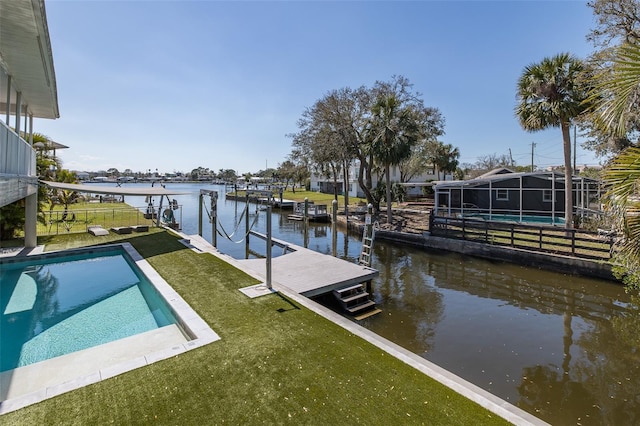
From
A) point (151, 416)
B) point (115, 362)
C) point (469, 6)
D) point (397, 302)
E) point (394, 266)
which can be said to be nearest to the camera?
point (151, 416)

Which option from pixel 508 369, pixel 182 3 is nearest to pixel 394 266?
pixel 508 369

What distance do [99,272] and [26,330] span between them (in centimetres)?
352

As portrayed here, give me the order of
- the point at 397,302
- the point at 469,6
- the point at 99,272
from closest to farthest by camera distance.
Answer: the point at 397,302
the point at 99,272
the point at 469,6

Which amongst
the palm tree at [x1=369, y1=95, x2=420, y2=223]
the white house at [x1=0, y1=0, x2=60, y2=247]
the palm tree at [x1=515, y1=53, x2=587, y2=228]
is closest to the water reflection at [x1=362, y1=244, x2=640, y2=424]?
the palm tree at [x1=515, y1=53, x2=587, y2=228]

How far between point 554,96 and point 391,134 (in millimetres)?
7904

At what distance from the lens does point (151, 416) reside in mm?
3047

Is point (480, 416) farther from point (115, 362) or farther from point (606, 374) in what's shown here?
point (115, 362)

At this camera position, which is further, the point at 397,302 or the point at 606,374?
the point at 397,302

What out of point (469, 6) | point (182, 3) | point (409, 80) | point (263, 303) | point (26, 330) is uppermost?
point (409, 80)

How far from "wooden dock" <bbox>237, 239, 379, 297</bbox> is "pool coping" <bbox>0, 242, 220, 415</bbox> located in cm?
213

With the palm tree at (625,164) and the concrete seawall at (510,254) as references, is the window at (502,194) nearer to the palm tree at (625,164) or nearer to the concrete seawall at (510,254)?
the concrete seawall at (510,254)

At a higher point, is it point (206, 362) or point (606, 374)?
point (206, 362)

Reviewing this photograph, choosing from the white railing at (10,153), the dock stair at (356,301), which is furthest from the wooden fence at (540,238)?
the white railing at (10,153)

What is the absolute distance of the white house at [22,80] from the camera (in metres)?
5.58
